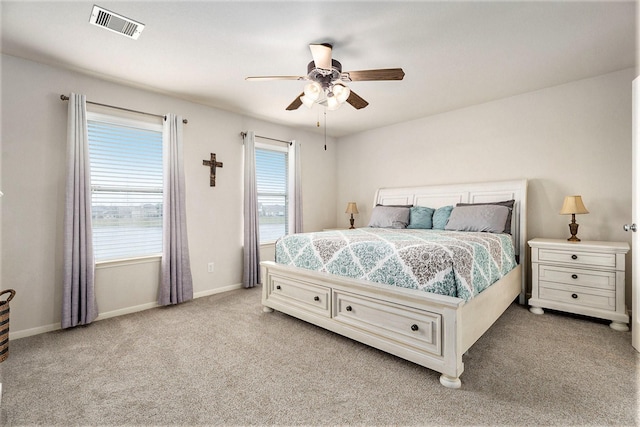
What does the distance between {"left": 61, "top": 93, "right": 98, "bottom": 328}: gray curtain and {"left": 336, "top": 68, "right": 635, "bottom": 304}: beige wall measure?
4036 mm

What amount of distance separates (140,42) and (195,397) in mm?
2658

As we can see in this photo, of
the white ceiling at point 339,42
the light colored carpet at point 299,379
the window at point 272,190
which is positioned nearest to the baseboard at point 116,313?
the light colored carpet at point 299,379

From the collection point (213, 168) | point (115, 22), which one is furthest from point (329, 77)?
point (213, 168)

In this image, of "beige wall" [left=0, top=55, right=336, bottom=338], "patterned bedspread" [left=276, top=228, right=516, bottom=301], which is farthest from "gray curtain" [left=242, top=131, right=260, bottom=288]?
"patterned bedspread" [left=276, top=228, right=516, bottom=301]

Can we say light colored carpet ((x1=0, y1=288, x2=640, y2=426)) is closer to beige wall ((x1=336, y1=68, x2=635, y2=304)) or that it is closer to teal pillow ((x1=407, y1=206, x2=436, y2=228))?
beige wall ((x1=336, y1=68, x2=635, y2=304))

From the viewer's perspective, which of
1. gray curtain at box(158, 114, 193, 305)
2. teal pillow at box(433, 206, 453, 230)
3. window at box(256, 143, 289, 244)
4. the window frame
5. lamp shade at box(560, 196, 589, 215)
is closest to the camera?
lamp shade at box(560, 196, 589, 215)

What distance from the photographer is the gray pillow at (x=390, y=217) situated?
158 inches

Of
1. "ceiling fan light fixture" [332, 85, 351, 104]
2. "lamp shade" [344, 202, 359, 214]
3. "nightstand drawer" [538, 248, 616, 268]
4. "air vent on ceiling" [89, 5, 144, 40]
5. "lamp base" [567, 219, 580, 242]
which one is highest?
"air vent on ceiling" [89, 5, 144, 40]

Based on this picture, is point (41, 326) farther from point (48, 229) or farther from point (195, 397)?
point (195, 397)

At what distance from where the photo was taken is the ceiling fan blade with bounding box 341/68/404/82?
89.7 inches

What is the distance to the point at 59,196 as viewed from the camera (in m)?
2.84

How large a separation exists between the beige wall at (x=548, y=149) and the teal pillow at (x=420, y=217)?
635 millimetres

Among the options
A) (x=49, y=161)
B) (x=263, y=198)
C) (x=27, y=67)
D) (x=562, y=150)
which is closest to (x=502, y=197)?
(x=562, y=150)

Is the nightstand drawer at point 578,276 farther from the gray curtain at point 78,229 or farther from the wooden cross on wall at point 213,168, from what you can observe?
the gray curtain at point 78,229
